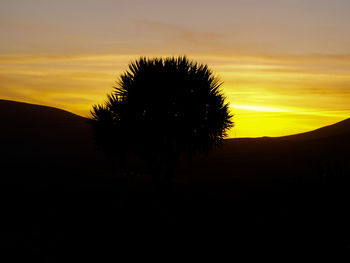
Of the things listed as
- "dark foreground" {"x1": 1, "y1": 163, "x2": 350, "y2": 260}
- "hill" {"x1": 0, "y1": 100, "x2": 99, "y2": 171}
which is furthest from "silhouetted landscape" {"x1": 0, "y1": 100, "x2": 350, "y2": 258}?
"hill" {"x1": 0, "y1": 100, "x2": 99, "y2": 171}

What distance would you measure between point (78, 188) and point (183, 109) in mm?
8599

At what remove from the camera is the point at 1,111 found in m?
74.4

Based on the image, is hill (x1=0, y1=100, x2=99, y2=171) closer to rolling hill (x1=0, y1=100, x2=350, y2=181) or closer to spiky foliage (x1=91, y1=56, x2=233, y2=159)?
rolling hill (x1=0, y1=100, x2=350, y2=181)

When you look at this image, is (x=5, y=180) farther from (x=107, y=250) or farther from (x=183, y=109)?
(x=107, y=250)

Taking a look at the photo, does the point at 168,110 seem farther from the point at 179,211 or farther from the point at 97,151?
the point at 97,151

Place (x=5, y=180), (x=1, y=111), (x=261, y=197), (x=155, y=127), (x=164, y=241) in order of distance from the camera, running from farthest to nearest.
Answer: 1. (x=1, y=111)
2. (x=5, y=180)
3. (x=155, y=127)
4. (x=261, y=197)
5. (x=164, y=241)

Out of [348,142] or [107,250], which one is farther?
[348,142]

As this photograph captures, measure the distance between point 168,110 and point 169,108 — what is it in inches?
5.8

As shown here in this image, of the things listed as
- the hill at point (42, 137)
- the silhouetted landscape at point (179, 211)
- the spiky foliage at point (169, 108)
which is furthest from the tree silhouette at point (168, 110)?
the hill at point (42, 137)

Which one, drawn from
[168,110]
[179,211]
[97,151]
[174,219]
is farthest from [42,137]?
[174,219]

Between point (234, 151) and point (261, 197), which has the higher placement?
point (234, 151)

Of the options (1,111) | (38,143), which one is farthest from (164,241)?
(1,111)

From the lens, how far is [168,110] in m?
23.7

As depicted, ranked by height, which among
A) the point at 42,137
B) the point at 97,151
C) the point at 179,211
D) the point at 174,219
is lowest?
the point at 174,219
